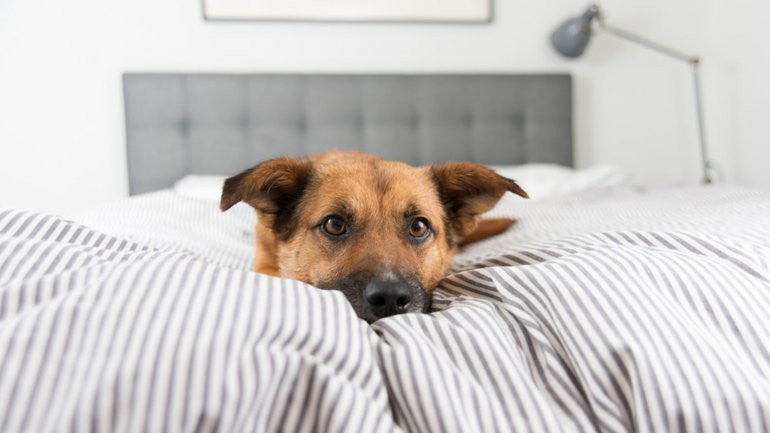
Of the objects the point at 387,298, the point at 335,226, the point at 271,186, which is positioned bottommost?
the point at 387,298

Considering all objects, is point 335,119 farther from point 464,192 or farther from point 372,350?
point 372,350

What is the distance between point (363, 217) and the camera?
3.81 ft

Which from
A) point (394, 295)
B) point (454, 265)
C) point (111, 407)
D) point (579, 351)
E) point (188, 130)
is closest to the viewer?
point (111, 407)

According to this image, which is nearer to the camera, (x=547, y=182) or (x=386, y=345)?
(x=386, y=345)

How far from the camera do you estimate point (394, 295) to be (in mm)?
905

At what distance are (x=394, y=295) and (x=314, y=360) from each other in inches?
15.9

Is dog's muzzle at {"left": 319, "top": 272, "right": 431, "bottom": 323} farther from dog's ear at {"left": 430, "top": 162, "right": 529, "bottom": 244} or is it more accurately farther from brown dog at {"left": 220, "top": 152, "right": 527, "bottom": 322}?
dog's ear at {"left": 430, "top": 162, "right": 529, "bottom": 244}

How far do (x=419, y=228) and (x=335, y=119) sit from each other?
204 cm

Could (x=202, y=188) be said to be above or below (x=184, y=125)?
below

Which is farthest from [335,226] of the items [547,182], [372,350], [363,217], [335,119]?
[335,119]

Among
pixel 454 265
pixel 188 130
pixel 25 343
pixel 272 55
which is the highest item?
pixel 272 55

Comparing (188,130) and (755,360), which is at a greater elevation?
(188,130)

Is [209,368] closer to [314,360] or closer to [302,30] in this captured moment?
[314,360]

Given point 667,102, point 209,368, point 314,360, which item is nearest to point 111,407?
point 209,368
